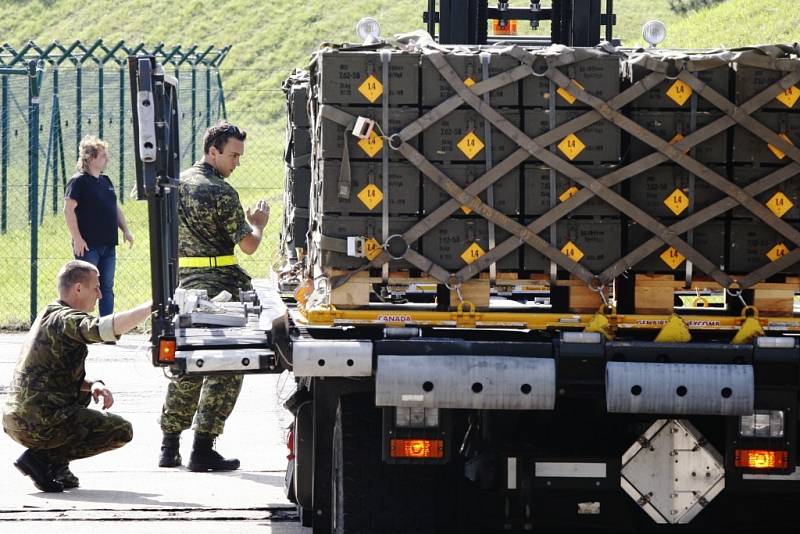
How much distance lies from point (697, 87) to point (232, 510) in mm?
3656

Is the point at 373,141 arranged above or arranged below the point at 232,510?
above

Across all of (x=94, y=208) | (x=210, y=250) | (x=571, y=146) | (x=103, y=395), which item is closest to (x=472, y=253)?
(x=571, y=146)

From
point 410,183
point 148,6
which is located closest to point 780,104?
point 410,183

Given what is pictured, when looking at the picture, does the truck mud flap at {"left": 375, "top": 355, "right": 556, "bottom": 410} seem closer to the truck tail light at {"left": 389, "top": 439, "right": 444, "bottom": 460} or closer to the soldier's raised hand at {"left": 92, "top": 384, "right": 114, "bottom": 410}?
the truck tail light at {"left": 389, "top": 439, "right": 444, "bottom": 460}

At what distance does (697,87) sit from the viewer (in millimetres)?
6438

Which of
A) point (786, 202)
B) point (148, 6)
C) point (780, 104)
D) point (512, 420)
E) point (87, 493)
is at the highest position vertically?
point (148, 6)

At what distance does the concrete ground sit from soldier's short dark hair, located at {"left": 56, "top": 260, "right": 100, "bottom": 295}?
0.73 meters

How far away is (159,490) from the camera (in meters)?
9.12

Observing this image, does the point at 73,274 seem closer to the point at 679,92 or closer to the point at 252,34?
the point at 679,92

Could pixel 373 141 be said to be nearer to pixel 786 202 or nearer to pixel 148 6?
pixel 786 202

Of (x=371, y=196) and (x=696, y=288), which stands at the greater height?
(x=371, y=196)

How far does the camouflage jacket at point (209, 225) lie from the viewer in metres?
9.48

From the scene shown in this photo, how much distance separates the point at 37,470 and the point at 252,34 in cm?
4151

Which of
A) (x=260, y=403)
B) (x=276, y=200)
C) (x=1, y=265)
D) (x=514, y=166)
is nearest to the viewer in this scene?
(x=514, y=166)
